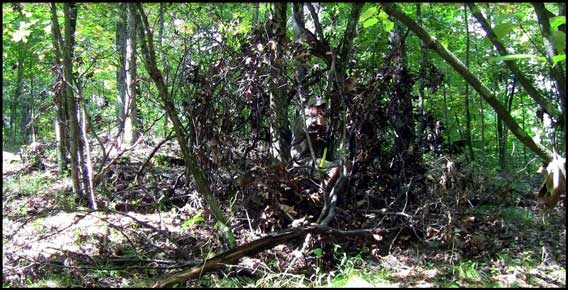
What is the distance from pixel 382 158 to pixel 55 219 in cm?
334

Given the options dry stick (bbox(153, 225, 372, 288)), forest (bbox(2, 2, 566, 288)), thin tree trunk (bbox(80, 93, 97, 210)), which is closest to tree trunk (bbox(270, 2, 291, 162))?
forest (bbox(2, 2, 566, 288))

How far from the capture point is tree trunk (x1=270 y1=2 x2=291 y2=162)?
4082mm

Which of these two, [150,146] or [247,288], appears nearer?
[247,288]

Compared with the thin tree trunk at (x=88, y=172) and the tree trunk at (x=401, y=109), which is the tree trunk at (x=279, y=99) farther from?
the thin tree trunk at (x=88, y=172)

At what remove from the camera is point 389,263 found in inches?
143

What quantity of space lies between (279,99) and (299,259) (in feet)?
5.60

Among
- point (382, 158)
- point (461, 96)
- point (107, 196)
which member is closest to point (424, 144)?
point (382, 158)

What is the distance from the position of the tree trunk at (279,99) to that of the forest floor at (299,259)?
3.25 feet

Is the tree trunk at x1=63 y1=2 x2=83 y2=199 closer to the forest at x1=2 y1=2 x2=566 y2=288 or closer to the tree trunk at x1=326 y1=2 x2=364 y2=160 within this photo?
the forest at x1=2 y1=2 x2=566 y2=288

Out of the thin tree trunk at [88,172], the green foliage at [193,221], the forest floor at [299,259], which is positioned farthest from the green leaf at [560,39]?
the thin tree trunk at [88,172]

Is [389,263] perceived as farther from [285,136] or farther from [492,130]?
[492,130]

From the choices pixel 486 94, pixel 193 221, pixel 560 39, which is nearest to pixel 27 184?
pixel 193 221

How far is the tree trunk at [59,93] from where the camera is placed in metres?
5.11

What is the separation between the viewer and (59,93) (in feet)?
18.0
